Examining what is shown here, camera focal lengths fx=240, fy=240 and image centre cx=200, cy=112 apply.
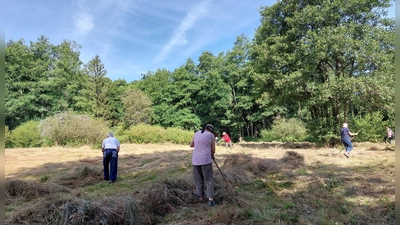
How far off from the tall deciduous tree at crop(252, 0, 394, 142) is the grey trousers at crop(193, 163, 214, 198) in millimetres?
10431

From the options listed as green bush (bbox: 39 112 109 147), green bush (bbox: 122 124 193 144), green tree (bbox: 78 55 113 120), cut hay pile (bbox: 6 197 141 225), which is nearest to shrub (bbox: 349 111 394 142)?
green bush (bbox: 122 124 193 144)

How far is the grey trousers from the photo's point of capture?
4.84m

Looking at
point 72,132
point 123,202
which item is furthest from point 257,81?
point 72,132

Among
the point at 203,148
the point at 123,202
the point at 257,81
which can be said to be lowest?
the point at 123,202

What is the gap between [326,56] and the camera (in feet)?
43.6

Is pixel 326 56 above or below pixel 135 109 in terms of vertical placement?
above

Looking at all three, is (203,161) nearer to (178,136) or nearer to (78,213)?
(78,213)

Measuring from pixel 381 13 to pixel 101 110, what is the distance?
32.4 m

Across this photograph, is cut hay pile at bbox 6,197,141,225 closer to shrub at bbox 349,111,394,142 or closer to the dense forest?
the dense forest

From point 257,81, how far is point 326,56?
14.3 ft

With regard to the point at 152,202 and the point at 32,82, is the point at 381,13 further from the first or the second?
the point at 32,82

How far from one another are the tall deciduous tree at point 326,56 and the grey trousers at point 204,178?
1043 centimetres

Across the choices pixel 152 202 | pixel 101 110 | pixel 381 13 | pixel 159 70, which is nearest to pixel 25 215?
pixel 152 202

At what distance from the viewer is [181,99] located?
37.9 meters
